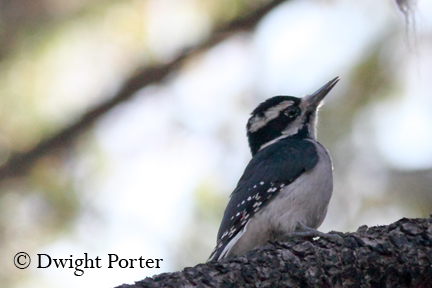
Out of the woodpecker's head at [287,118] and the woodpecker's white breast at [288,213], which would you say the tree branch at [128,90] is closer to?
the woodpecker's head at [287,118]

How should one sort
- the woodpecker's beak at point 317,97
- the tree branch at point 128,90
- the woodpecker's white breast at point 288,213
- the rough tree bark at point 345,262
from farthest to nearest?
the woodpecker's beak at point 317,97, the tree branch at point 128,90, the woodpecker's white breast at point 288,213, the rough tree bark at point 345,262

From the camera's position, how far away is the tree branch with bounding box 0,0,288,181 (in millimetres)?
Result: 4531

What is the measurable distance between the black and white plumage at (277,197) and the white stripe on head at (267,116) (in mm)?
366

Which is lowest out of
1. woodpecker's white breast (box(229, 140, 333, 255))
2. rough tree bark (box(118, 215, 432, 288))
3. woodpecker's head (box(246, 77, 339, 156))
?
rough tree bark (box(118, 215, 432, 288))

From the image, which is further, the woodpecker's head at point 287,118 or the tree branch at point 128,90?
the woodpecker's head at point 287,118

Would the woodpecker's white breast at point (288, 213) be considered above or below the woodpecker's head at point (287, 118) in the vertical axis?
below

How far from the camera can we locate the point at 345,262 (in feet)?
9.02

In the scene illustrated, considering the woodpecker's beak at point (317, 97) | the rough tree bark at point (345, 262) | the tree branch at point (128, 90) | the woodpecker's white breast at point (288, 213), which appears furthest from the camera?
the woodpecker's beak at point (317, 97)

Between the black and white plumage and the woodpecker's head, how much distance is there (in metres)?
0.35

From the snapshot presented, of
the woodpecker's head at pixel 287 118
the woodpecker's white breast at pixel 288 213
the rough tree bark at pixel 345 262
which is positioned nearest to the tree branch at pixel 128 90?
the woodpecker's head at pixel 287 118

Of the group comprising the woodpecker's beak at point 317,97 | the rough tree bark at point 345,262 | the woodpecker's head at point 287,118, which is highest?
the woodpecker's beak at point 317,97

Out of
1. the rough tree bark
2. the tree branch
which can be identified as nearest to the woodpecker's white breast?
the rough tree bark

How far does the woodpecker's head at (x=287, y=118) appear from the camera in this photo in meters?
4.97

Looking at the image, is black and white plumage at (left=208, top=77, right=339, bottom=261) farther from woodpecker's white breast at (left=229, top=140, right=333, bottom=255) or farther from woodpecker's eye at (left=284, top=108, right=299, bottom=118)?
woodpecker's eye at (left=284, top=108, right=299, bottom=118)
